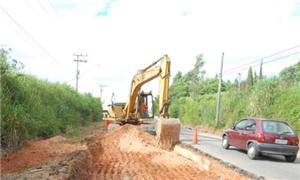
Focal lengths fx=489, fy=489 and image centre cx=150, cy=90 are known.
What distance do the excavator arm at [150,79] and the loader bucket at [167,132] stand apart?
2.54 ft

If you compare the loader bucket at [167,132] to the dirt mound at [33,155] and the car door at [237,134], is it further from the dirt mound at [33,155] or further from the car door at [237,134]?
the dirt mound at [33,155]

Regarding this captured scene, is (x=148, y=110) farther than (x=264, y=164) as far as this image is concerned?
Yes

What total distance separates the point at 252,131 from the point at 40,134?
11077mm

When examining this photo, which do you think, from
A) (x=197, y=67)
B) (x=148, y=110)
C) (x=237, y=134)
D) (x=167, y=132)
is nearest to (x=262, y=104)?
(x=148, y=110)

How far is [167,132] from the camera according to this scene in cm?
2175

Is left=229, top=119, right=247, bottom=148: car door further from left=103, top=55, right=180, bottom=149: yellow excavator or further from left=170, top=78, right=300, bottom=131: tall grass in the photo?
left=170, top=78, right=300, bottom=131: tall grass

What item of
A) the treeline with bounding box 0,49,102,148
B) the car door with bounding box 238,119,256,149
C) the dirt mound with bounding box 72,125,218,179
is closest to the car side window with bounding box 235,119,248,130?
the car door with bounding box 238,119,256,149

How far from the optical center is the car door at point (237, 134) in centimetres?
2106

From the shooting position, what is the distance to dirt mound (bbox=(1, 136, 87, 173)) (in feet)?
51.5

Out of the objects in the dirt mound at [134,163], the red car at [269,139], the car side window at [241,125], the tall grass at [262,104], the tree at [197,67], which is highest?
the tree at [197,67]

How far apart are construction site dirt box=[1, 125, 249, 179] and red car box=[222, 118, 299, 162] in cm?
261

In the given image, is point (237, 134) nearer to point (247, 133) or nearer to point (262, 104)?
point (247, 133)

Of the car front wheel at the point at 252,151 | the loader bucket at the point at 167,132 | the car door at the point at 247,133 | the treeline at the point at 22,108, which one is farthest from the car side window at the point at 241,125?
the treeline at the point at 22,108

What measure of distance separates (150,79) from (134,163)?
10950 mm
